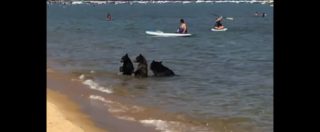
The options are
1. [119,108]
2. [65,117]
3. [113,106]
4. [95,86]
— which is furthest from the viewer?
[95,86]

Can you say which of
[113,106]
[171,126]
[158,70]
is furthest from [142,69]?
[171,126]

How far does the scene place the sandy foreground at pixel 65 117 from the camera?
7775 mm

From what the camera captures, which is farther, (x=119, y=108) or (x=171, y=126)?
(x=119, y=108)

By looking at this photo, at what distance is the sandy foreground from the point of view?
7.78 m

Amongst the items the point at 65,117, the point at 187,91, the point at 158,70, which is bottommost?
the point at 187,91

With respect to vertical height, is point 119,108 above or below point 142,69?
below

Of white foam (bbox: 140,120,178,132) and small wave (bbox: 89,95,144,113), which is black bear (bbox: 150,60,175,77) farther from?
white foam (bbox: 140,120,178,132)

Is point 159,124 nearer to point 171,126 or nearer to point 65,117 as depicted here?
point 171,126

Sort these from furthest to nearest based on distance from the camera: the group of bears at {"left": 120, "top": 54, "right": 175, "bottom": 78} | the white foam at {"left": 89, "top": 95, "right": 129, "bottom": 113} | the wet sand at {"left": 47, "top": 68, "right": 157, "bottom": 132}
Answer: the group of bears at {"left": 120, "top": 54, "right": 175, "bottom": 78} < the white foam at {"left": 89, "top": 95, "right": 129, "bottom": 113} < the wet sand at {"left": 47, "top": 68, "right": 157, "bottom": 132}

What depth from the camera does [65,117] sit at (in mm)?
9227

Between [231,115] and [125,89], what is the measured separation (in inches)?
164

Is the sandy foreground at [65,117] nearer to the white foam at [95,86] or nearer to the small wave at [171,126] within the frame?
the small wave at [171,126]

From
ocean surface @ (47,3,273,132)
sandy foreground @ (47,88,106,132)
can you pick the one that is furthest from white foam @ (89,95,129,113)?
sandy foreground @ (47,88,106,132)
